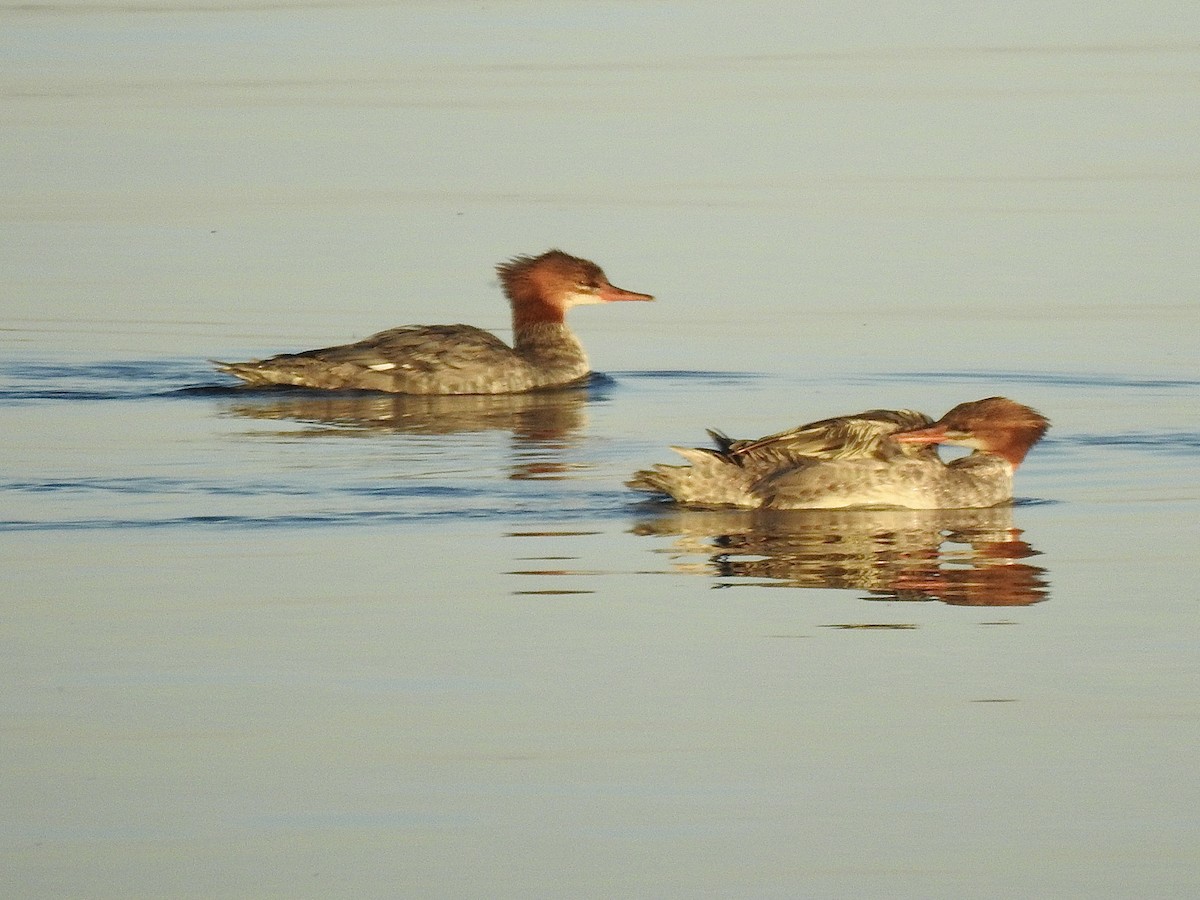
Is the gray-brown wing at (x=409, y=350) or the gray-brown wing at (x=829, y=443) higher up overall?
the gray-brown wing at (x=409, y=350)

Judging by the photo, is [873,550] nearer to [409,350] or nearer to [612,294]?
[409,350]

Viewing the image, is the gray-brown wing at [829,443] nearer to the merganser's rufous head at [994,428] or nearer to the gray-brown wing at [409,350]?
the merganser's rufous head at [994,428]

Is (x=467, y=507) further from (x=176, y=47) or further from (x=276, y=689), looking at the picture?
(x=176, y=47)

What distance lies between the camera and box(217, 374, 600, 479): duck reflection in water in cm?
1591

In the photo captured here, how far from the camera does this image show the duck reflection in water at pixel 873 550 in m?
10.7

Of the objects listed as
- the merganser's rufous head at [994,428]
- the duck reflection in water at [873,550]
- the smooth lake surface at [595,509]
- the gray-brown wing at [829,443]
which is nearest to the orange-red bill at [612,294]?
the smooth lake surface at [595,509]

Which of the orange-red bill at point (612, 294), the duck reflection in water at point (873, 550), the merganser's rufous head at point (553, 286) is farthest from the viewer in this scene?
the merganser's rufous head at point (553, 286)

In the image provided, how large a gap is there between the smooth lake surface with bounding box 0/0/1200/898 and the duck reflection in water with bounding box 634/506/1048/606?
0.16ft

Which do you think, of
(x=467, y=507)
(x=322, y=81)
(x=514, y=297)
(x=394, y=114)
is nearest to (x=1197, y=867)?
(x=467, y=507)

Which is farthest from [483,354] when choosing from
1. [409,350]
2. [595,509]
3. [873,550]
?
[873,550]

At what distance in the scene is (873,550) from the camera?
1178 cm

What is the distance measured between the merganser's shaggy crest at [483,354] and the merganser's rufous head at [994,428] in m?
5.25

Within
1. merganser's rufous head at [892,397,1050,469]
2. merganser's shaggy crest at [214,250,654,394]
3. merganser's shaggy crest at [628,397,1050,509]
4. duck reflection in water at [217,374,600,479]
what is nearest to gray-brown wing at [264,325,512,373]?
merganser's shaggy crest at [214,250,654,394]

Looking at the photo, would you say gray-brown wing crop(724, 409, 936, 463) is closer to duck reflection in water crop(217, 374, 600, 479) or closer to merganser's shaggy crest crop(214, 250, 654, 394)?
duck reflection in water crop(217, 374, 600, 479)
